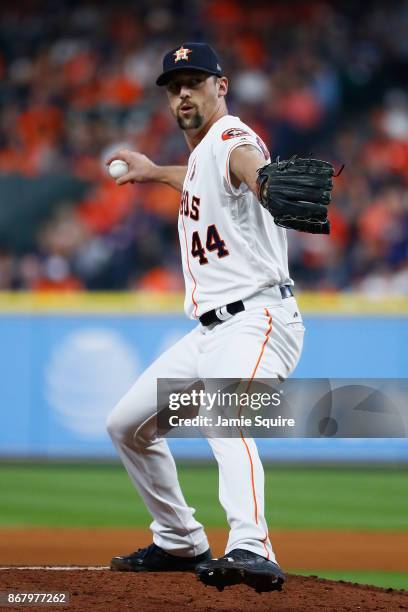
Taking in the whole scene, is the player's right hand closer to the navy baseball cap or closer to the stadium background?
the navy baseball cap

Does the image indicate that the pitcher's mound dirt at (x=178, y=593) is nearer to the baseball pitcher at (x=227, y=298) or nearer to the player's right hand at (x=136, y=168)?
the baseball pitcher at (x=227, y=298)

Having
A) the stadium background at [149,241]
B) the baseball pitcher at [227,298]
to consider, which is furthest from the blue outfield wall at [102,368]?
the baseball pitcher at [227,298]

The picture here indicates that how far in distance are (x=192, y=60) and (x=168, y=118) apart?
8.05 meters

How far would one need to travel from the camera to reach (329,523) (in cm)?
679

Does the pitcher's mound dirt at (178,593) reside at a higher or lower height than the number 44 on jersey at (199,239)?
lower

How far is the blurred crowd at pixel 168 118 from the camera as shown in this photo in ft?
34.6

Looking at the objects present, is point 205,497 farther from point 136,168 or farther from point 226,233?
point 226,233

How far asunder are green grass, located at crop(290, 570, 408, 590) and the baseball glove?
2134 mm

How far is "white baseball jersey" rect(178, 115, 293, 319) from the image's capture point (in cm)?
382

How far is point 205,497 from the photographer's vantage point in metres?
7.57

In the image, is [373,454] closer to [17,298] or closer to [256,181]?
[17,298]

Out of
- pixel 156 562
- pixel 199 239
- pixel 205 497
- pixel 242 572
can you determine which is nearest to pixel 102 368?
pixel 205 497

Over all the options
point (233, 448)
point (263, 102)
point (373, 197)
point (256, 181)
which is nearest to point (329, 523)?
point (233, 448)

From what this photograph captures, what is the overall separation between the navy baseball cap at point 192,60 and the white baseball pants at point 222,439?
2.89 ft
